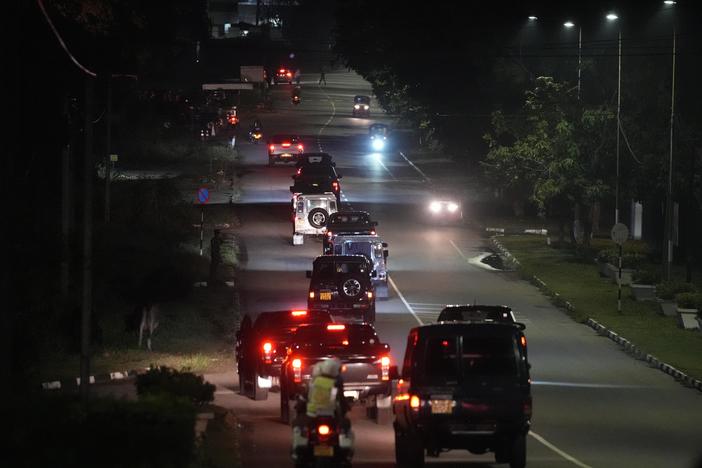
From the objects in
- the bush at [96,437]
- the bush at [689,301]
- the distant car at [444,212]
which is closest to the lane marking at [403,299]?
the bush at [689,301]

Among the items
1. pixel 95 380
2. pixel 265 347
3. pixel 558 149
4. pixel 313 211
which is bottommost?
pixel 95 380

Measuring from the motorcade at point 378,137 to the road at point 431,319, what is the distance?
769 centimetres

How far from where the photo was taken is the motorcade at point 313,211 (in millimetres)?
55219

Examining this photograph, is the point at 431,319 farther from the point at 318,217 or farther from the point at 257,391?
the point at 318,217

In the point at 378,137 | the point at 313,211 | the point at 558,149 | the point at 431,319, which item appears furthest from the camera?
the point at 378,137

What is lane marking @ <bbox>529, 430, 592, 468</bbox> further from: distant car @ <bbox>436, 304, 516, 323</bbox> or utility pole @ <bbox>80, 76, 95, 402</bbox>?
utility pole @ <bbox>80, 76, 95, 402</bbox>

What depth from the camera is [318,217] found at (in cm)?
5541

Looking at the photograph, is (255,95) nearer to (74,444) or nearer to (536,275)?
(536,275)

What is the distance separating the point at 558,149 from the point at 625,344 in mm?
23944

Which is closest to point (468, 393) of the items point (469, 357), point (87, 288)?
point (469, 357)

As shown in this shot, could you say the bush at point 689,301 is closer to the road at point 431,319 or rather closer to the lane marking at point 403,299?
the road at point 431,319

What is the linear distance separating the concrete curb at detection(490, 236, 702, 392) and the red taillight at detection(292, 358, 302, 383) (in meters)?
10.3

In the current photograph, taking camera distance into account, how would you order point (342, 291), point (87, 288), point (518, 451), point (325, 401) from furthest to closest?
point (342, 291)
point (87, 288)
point (518, 451)
point (325, 401)

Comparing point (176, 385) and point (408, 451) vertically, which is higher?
point (176, 385)
